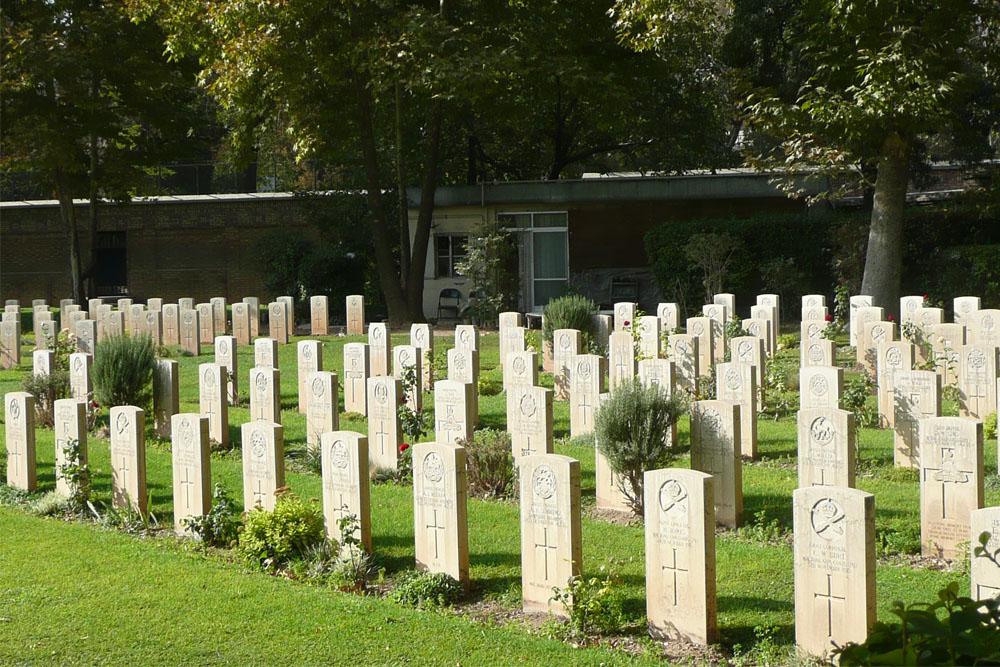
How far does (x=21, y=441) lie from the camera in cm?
984

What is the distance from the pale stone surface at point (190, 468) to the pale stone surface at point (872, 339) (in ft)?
29.1

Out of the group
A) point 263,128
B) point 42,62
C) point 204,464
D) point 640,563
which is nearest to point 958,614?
point 640,563

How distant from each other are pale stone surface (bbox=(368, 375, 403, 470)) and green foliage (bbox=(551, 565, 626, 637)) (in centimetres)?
398

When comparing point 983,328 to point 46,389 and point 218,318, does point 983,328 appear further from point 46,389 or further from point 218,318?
point 218,318

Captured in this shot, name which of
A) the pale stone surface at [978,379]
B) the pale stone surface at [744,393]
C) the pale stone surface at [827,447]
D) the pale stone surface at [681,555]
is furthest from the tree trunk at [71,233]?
the pale stone surface at [681,555]

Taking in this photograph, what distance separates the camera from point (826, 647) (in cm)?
565

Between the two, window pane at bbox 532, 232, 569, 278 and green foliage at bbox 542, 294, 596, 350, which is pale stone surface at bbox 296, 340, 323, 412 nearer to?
green foliage at bbox 542, 294, 596, 350

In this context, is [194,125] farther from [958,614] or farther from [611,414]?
[958,614]

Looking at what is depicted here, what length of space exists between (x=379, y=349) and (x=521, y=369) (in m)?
3.32

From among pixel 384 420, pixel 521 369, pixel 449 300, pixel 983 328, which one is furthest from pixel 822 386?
pixel 449 300

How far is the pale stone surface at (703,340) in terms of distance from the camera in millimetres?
14633

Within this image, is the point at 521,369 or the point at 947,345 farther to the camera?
the point at 947,345

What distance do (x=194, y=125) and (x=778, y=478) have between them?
81.6 ft

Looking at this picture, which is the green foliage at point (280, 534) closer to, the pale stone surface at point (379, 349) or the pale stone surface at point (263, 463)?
the pale stone surface at point (263, 463)
